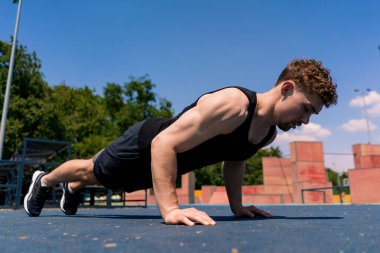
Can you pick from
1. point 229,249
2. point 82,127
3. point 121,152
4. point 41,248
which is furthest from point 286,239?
point 82,127

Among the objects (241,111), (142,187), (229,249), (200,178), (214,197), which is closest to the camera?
(229,249)

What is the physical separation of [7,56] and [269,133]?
63.2ft

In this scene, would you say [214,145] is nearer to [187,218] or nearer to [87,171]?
[187,218]

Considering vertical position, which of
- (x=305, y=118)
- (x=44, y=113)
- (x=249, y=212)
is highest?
(x=44, y=113)

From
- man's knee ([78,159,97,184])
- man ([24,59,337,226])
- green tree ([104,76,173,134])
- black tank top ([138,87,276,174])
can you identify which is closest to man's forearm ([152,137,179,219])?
man ([24,59,337,226])

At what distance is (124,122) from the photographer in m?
30.5

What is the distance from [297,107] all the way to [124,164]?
1295 mm

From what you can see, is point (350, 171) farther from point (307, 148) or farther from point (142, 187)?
point (142, 187)

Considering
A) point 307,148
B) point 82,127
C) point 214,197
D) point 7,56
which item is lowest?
point 214,197

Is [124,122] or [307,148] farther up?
[124,122]

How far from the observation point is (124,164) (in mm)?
2627

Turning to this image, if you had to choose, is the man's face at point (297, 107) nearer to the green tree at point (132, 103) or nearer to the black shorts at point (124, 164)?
the black shorts at point (124, 164)

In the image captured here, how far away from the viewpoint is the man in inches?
81.9

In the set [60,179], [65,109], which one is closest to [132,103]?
[65,109]
